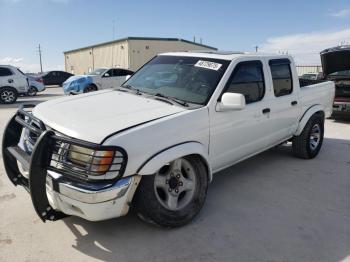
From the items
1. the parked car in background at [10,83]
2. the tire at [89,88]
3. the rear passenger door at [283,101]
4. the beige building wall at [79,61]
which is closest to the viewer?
the rear passenger door at [283,101]

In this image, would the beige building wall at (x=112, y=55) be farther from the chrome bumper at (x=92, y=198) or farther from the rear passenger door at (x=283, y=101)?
the chrome bumper at (x=92, y=198)

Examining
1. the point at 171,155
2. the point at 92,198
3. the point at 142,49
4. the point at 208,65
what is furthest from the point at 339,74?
the point at 142,49

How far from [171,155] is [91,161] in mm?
750

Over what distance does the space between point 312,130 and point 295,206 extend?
2343 millimetres

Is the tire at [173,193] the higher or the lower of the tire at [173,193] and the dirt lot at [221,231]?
the higher

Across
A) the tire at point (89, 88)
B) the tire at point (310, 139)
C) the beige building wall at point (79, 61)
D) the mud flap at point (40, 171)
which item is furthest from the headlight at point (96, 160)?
the beige building wall at point (79, 61)

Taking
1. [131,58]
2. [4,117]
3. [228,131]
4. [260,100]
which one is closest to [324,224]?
[228,131]

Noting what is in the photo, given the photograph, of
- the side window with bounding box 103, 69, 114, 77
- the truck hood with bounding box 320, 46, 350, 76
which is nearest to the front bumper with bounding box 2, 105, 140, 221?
the truck hood with bounding box 320, 46, 350, 76

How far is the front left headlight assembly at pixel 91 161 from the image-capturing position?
2.94 meters

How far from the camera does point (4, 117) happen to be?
36.6 ft

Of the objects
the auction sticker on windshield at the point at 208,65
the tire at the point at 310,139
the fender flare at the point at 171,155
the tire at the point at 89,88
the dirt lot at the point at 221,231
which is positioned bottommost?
the dirt lot at the point at 221,231

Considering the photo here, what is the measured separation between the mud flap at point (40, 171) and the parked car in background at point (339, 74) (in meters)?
7.31

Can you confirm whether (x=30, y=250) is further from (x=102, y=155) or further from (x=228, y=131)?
(x=228, y=131)

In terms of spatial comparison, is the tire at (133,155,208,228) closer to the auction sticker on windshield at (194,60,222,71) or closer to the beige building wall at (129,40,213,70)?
the auction sticker on windshield at (194,60,222,71)
